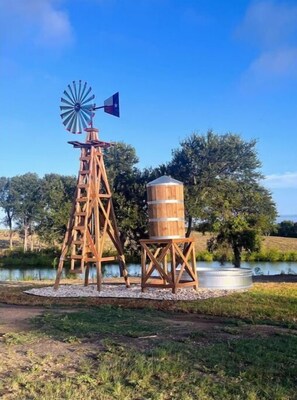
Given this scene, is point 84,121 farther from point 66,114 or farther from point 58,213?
point 58,213

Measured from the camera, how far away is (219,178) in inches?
862

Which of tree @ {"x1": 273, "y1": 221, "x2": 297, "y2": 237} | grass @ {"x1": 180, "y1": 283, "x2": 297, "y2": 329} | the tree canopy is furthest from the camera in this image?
tree @ {"x1": 273, "y1": 221, "x2": 297, "y2": 237}

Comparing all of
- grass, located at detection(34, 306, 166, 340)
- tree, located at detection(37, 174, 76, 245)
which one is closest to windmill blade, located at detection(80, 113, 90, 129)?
grass, located at detection(34, 306, 166, 340)

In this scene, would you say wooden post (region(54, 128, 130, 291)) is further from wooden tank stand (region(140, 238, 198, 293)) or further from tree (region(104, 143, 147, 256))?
tree (region(104, 143, 147, 256))

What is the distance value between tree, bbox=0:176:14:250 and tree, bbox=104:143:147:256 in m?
21.0

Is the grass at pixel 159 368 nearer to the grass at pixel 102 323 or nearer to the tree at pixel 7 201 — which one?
the grass at pixel 102 323

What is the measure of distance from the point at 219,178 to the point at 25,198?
24.8 meters

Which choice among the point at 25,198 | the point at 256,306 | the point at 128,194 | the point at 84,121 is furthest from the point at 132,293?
the point at 25,198

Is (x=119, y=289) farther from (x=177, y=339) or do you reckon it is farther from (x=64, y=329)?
(x=177, y=339)

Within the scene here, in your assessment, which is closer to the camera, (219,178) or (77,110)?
(77,110)

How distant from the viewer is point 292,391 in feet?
12.1

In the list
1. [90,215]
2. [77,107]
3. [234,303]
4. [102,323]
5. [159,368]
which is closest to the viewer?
[159,368]

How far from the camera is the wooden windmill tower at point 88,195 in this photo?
11.5m

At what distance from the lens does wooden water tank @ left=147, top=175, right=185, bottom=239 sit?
1094 centimetres
